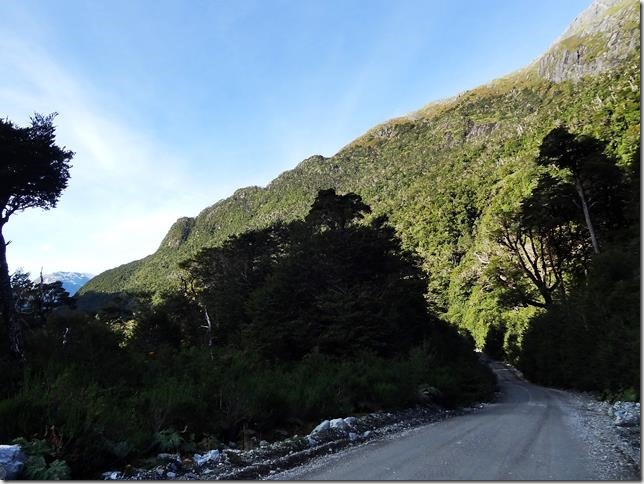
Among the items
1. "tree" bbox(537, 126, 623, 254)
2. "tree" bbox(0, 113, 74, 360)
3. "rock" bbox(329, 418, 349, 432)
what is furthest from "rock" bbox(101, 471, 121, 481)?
"tree" bbox(537, 126, 623, 254)

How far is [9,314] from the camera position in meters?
13.5

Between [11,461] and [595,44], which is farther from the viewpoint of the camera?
[595,44]

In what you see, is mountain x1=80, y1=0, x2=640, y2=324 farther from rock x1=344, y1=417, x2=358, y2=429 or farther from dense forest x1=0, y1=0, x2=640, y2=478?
rock x1=344, y1=417, x2=358, y2=429

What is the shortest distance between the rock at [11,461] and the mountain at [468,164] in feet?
117

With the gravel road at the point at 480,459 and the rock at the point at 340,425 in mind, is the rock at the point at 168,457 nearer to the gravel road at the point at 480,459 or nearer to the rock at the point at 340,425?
the gravel road at the point at 480,459

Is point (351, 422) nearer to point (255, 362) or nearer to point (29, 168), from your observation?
point (255, 362)

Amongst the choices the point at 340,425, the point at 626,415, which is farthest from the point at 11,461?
the point at 626,415

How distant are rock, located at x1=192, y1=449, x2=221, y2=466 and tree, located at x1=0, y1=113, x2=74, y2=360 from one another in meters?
12.6

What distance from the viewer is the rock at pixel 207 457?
6.43 metres

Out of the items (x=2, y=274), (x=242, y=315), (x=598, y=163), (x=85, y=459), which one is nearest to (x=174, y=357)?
→ (x=2, y=274)

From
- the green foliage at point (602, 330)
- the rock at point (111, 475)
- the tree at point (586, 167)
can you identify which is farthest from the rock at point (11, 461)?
the tree at point (586, 167)

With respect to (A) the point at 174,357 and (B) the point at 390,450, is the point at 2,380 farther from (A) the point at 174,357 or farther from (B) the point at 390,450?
(B) the point at 390,450

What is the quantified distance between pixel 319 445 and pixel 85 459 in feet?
12.4

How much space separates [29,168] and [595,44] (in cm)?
17247
